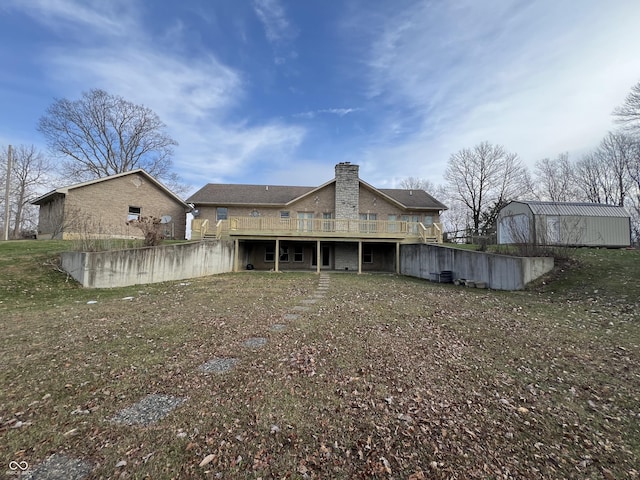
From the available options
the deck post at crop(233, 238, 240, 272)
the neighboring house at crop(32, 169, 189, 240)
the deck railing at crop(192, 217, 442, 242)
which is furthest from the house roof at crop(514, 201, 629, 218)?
the neighboring house at crop(32, 169, 189, 240)

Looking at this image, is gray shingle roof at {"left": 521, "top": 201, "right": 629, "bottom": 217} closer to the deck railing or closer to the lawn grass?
the deck railing

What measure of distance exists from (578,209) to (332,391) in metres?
22.5

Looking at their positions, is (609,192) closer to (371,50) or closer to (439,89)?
(439,89)

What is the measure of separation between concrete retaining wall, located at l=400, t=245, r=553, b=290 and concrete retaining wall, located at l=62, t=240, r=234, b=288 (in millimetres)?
11173

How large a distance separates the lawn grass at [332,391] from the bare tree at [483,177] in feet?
94.1

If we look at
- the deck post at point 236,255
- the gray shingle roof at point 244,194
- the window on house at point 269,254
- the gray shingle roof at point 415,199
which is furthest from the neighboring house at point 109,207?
the gray shingle roof at point 415,199

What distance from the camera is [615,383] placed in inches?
146

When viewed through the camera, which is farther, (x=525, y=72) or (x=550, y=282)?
(x=525, y=72)

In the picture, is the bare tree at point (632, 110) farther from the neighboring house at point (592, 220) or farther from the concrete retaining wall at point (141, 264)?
the concrete retaining wall at point (141, 264)

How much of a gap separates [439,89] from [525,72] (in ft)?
11.9

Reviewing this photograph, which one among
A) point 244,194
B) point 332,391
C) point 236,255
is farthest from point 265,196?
point 332,391

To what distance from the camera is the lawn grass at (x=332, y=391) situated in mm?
2359

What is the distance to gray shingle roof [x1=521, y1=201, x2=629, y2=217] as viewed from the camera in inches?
711

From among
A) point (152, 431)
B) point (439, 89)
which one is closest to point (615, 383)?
point (152, 431)
